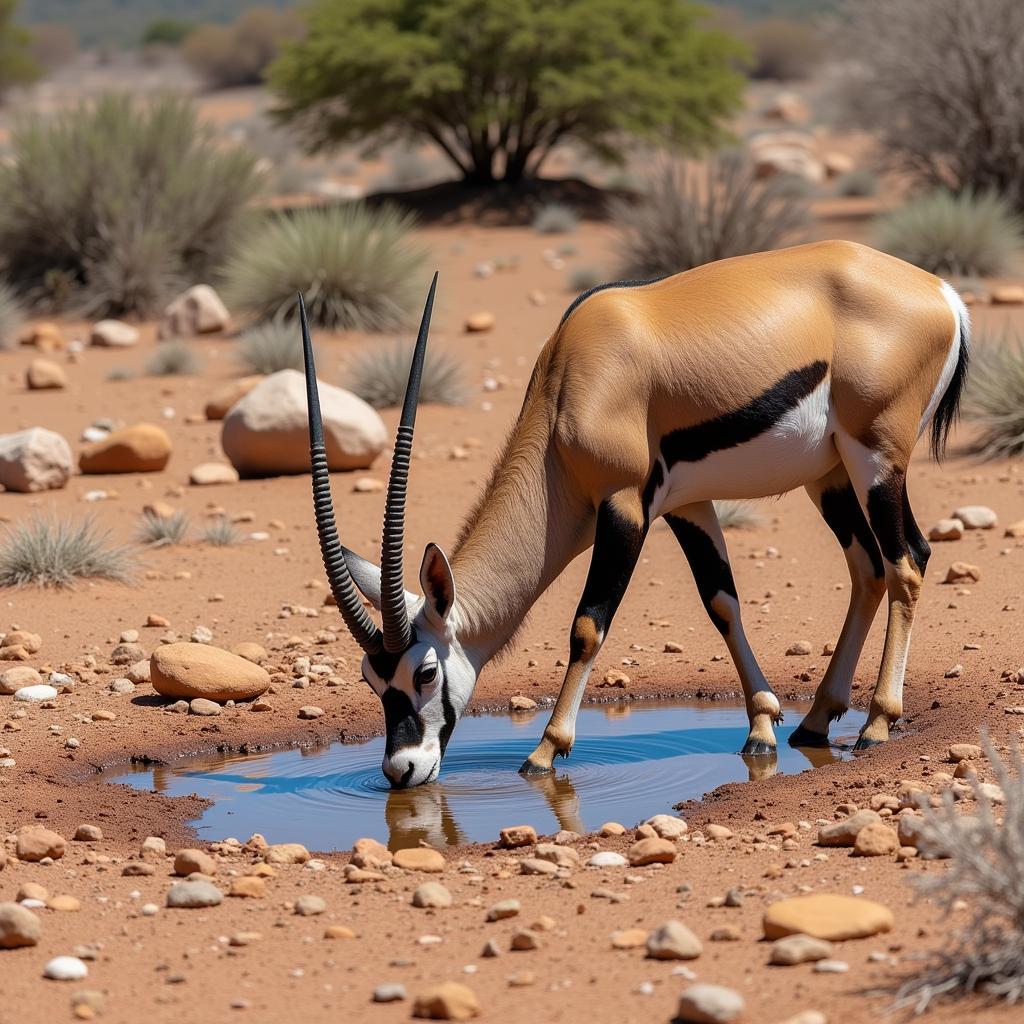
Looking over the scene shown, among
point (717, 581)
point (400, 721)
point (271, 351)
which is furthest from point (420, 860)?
point (271, 351)

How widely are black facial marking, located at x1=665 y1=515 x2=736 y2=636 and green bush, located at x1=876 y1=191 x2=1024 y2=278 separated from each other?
40.9 feet

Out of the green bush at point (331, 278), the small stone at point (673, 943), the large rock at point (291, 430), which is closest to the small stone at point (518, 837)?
the small stone at point (673, 943)

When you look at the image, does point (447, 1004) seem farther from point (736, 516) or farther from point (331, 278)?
point (331, 278)

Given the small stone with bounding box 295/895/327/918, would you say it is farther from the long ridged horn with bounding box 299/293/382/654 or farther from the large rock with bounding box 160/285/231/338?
the large rock with bounding box 160/285/231/338

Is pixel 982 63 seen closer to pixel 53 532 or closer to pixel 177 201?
pixel 177 201

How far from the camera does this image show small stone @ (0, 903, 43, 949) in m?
5.08

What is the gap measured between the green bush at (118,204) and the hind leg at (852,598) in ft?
44.9

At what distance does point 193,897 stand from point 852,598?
3.52 meters

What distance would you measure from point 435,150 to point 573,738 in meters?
40.9

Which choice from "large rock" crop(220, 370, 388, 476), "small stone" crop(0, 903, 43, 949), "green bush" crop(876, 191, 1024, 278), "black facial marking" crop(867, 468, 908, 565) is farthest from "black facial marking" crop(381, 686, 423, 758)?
"green bush" crop(876, 191, 1024, 278)

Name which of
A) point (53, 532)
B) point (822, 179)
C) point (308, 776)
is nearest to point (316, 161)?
point (822, 179)

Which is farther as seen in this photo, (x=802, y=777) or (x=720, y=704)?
(x=720, y=704)

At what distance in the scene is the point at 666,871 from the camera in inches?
222

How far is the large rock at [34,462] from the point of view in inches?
502
